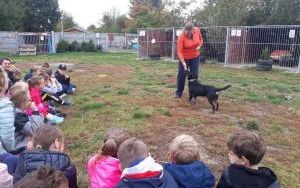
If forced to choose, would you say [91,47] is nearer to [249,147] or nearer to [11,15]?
[11,15]

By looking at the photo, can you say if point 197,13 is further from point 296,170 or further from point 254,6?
point 296,170

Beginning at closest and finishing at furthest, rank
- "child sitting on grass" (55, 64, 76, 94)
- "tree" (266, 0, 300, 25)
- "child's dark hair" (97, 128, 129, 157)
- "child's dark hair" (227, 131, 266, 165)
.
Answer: "child's dark hair" (227, 131, 266, 165) < "child's dark hair" (97, 128, 129, 157) < "child sitting on grass" (55, 64, 76, 94) < "tree" (266, 0, 300, 25)

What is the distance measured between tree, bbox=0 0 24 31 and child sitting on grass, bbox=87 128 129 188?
32.6 m

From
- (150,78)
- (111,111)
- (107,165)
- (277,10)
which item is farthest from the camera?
(277,10)

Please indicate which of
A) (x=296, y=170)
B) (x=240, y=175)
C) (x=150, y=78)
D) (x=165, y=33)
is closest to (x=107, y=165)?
(x=240, y=175)

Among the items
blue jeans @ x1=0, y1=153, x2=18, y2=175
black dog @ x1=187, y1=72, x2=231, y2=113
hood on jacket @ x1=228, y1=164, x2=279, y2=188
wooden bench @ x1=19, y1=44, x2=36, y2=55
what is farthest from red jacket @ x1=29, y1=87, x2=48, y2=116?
wooden bench @ x1=19, y1=44, x2=36, y2=55

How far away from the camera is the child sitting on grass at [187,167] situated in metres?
3.02

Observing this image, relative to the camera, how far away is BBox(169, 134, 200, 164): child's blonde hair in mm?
3047

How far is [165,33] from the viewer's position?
21.8 metres

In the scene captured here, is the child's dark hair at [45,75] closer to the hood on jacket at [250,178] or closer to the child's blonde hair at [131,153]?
the child's blonde hair at [131,153]

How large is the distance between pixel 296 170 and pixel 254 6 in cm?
1897

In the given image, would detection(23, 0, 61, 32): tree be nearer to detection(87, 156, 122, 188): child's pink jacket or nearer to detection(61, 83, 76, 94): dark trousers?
detection(61, 83, 76, 94): dark trousers

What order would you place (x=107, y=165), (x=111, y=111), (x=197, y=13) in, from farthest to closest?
(x=197, y=13)
(x=111, y=111)
(x=107, y=165)

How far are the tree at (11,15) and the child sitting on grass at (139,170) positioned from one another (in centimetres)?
3310
